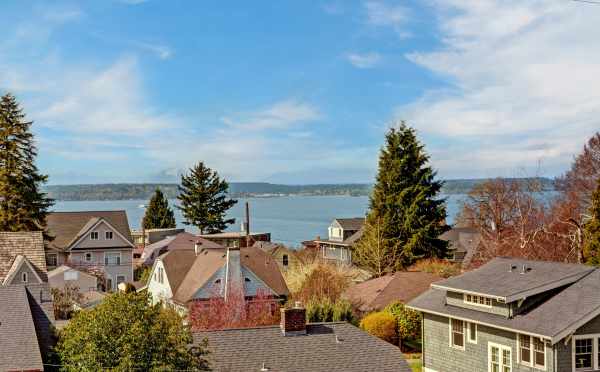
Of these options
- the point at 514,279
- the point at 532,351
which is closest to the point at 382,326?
the point at 514,279

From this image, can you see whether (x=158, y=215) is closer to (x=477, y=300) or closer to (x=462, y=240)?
(x=462, y=240)

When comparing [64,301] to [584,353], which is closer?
[584,353]

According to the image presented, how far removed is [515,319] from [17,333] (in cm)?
1939

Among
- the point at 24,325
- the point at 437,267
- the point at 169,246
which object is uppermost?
the point at 24,325

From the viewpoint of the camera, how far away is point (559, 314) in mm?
25984

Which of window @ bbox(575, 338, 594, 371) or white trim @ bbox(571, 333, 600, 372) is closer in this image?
white trim @ bbox(571, 333, 600, 372)

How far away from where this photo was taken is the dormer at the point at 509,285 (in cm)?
2769

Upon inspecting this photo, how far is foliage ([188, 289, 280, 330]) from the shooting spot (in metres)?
38.0

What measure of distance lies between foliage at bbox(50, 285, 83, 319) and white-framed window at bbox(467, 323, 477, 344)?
29675 millimetres

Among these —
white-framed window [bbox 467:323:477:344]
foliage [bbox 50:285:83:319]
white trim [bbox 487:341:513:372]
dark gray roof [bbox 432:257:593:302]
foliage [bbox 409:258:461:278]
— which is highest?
dark gray roof [bbox 432:257:593:302]

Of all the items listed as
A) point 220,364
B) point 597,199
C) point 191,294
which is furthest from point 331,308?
point 597,199

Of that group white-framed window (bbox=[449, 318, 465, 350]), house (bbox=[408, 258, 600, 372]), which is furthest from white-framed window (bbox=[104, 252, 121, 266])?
white-framed window (bbox=[449, 318, 465, 350])

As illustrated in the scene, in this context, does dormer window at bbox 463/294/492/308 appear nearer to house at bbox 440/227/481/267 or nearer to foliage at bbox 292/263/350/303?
foliage at bbox 292/263/350/303

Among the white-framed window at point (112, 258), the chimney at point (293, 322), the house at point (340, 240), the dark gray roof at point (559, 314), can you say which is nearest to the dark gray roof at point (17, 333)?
Answer: the chimney at point (293, 322)
